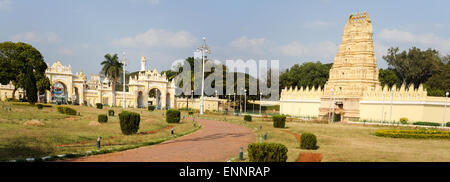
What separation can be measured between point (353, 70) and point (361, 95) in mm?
4102

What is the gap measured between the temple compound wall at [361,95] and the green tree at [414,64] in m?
31.9

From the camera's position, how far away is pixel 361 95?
48.1 m

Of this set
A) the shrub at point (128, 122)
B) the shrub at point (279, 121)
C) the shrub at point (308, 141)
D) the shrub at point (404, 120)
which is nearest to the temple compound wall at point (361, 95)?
the shrub at point (404, 120)

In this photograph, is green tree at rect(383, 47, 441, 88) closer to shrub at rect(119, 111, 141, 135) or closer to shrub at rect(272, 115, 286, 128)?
shrub at rect(272, 115, 286, 128)

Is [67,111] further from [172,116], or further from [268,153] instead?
[268,153]

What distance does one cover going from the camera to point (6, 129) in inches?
765

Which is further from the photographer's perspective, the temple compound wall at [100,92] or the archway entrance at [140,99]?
the archway entrance at [140,99]

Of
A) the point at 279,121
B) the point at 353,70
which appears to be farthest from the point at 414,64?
the point at 279,121

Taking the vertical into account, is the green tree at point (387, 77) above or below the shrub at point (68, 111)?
above

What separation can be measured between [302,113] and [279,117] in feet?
83.0

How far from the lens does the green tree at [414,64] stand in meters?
75.6

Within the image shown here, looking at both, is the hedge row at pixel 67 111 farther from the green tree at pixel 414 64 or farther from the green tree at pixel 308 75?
the green tree at pixel 414 64

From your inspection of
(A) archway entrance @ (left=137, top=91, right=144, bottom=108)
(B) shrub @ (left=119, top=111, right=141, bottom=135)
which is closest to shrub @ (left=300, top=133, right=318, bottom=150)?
(B) shrub @ (left=119, top=111, right=141, bottom=135)
